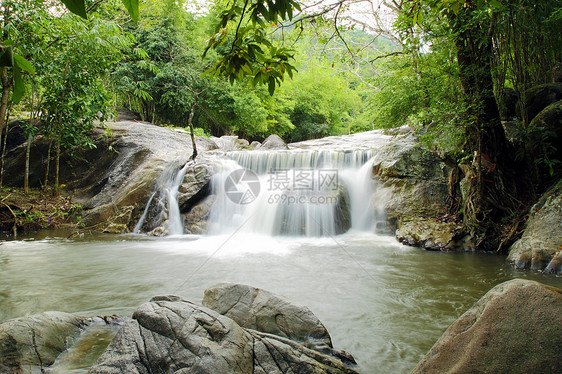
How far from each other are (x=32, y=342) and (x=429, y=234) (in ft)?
21.6

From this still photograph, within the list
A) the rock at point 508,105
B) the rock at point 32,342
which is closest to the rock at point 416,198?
the rock at point 508,105

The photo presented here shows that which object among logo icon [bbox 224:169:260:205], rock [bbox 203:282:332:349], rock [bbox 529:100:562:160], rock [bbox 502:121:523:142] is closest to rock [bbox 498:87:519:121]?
rock [bbox 502:121:523:142]

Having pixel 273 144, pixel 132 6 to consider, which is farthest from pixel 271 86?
pixel 273 144

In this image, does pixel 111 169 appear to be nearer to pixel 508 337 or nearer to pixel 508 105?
pixel 508 337

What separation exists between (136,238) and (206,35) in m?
16.1

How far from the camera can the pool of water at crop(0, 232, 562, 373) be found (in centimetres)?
332

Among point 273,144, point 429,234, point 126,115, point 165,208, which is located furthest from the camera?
point 126,115

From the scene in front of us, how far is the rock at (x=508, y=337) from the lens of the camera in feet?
5.88

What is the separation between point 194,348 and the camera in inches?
77.4

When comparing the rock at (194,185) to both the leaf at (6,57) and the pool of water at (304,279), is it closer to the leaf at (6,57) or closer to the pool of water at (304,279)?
the pool of water at (304,279)

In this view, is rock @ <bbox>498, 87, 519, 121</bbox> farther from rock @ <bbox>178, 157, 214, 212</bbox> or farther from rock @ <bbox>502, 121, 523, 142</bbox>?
rock @ <bbox>178, 157, 214, 212</bbox>

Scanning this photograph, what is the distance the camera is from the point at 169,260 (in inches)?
236

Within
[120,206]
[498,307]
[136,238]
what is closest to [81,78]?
[120,206]

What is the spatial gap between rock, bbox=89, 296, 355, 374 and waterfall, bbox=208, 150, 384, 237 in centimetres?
603
